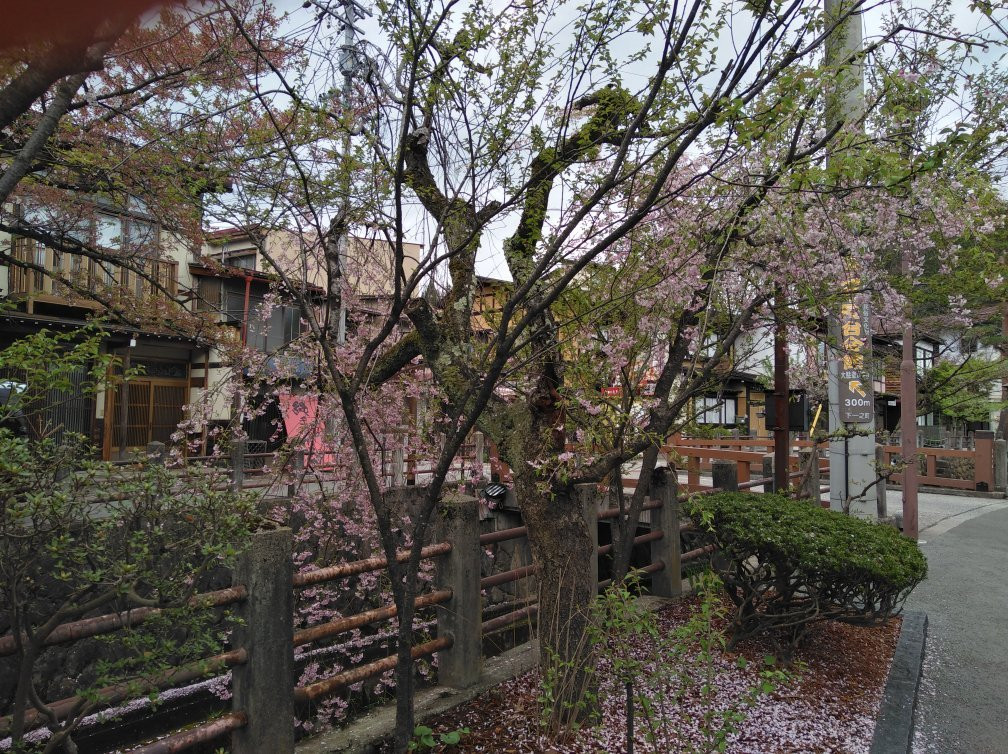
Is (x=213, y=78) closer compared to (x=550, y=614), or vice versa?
→ (x=550, y=614)

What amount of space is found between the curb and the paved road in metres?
0.11

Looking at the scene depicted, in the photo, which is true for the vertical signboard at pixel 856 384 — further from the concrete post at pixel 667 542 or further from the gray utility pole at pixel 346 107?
the gray utility pole at pixel 346 107

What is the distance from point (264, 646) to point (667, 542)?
4312 mm

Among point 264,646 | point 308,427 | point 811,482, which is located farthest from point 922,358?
point 264,646

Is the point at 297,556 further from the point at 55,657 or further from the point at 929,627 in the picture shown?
the point at 929,627

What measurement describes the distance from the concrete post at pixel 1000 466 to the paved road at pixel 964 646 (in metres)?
8.42

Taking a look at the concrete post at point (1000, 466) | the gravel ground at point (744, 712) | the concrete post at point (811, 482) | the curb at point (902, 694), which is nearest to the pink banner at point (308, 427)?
the gravel ground at point (744, 712)

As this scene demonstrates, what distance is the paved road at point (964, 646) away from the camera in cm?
416

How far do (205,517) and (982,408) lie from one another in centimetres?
2638

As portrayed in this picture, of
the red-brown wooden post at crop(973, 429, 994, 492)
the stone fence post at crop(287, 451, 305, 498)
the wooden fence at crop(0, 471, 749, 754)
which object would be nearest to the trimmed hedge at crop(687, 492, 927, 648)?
the wooden fence at crop(0, 471, 749, 754)

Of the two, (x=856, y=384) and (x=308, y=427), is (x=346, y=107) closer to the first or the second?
(x=308, y=427)

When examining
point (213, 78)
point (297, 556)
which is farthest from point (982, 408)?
point (213, 78)

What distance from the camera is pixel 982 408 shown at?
22422 millimetres

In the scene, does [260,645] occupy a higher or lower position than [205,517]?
lower
